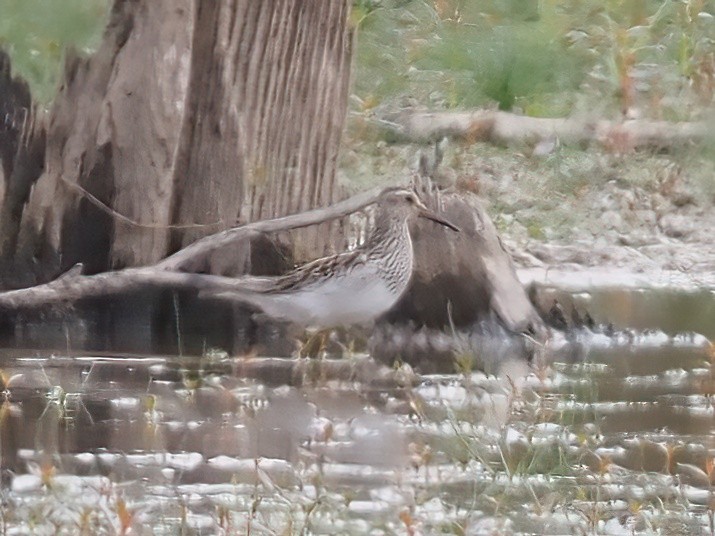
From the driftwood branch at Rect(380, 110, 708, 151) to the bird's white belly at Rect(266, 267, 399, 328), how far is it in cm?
38

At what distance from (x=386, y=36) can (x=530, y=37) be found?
0.37 m

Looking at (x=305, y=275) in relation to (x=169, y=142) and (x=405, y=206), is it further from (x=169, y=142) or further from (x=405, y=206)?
(x=169, y=142)

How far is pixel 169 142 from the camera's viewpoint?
3.41 meters

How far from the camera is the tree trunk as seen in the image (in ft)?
11.1

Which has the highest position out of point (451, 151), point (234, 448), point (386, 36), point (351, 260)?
point (386, 36)

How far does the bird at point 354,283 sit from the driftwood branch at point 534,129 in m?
0.17

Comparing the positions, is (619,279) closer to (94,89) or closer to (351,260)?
(351,260)

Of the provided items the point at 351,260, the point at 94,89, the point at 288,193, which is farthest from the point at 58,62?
the point at 351,260

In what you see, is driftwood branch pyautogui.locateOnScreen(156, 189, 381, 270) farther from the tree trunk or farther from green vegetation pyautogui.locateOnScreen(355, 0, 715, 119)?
green vegetation pyautogui.locateOnScreen(355, 0, 715, 119)

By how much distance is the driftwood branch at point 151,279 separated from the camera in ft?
11.1

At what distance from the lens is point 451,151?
11.1 feet

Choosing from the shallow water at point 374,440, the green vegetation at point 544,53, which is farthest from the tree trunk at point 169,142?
the shallow water at point 374,440

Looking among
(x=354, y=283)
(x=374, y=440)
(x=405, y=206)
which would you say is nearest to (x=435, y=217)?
(x=405, y=206)

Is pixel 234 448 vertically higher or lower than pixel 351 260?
lower
